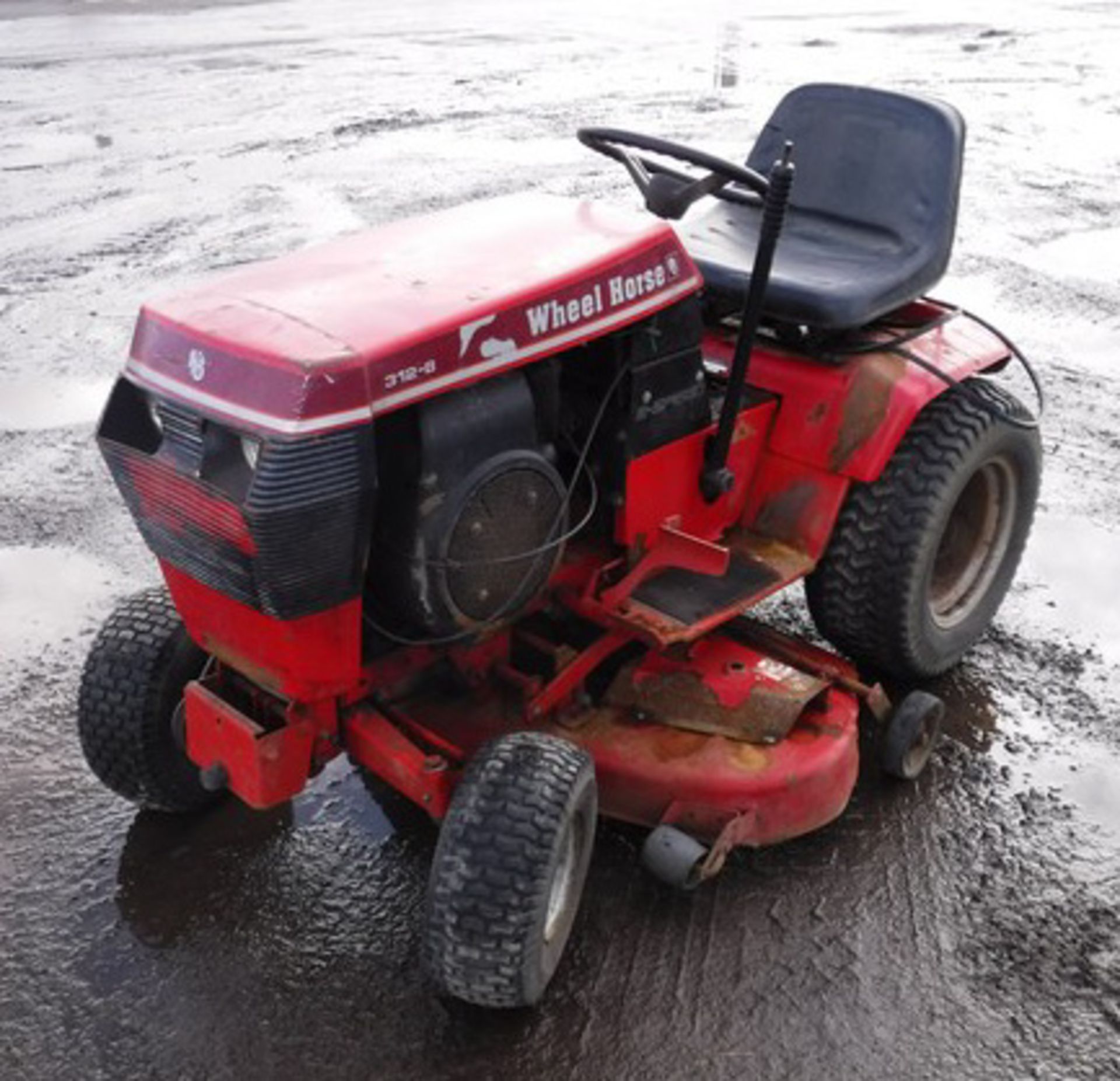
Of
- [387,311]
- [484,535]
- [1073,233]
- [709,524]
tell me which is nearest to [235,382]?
[387,311]

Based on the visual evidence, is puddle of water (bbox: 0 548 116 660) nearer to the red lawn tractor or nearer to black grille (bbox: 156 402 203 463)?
the red lawn tractor

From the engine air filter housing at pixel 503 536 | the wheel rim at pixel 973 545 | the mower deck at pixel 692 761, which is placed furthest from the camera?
the wheel rim at pixel 973 545

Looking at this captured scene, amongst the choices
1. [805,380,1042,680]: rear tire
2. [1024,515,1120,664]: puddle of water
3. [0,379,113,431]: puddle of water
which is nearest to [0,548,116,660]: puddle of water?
[0,379,113,431]: puddle of water

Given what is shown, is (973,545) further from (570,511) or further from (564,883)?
(564,883)

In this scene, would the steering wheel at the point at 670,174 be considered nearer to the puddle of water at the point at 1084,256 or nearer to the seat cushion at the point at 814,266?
the seat cushion at the point at 814,266

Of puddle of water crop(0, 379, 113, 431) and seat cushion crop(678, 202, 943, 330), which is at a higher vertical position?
seat cushion crop(678, 202, 943, 330)

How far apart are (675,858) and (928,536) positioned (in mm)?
1025

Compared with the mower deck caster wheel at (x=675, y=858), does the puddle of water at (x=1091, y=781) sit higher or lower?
lower

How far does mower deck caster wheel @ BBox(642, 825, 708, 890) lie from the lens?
270cm

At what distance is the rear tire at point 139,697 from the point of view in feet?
9.41

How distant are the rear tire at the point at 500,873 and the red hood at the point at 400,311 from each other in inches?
28.0

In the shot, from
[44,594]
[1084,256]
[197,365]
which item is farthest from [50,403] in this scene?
[1084,256]

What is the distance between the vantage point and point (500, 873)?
94.2 inches

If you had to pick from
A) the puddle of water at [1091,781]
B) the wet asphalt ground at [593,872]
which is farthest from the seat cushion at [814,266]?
the puddle of water at [1091,781]
